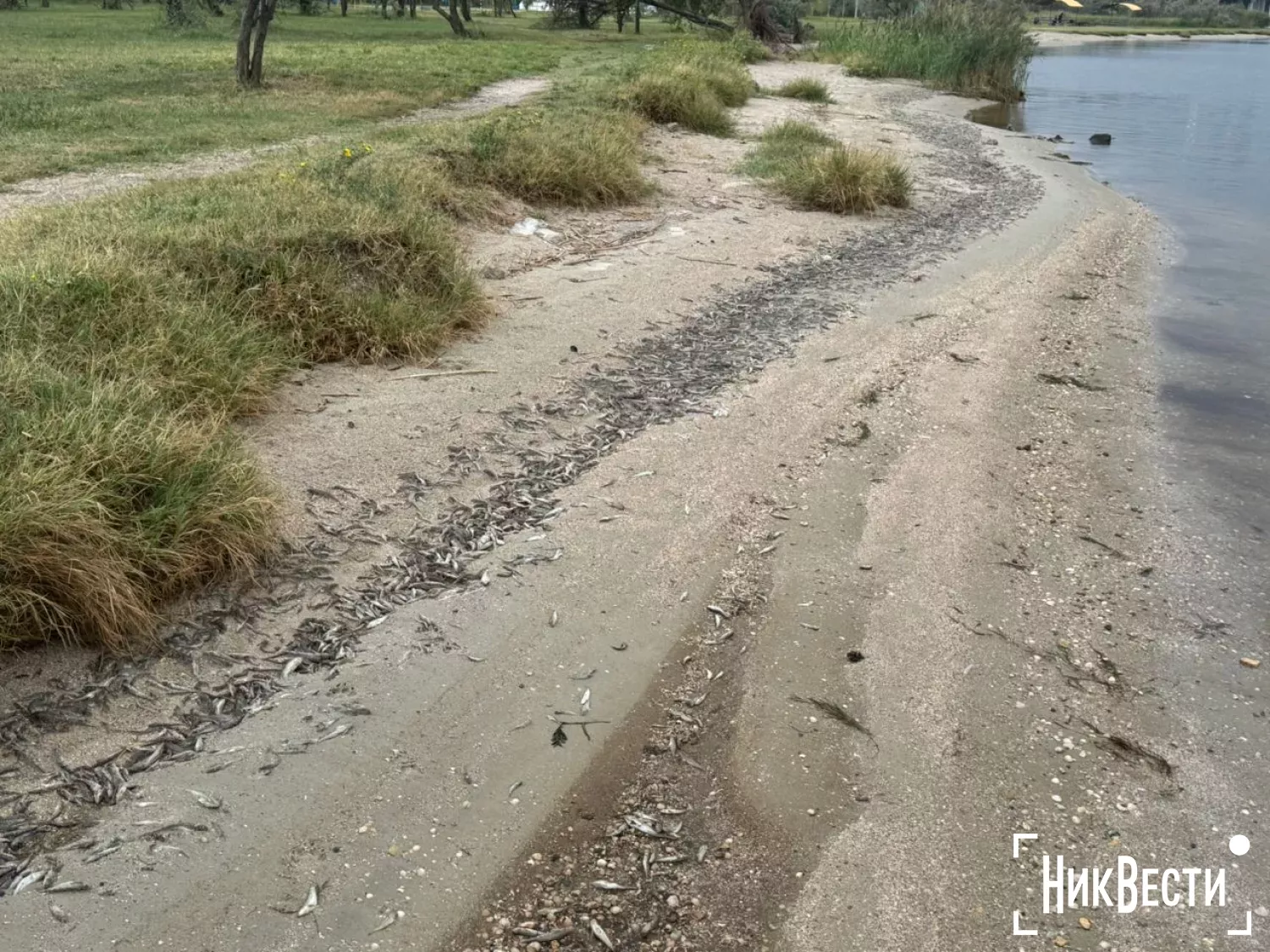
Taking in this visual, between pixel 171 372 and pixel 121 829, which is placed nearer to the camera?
pixel 121 829

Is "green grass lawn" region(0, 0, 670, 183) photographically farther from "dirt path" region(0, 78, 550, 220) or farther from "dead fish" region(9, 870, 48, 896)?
"dead fish" region(9, 870, 48, 896)

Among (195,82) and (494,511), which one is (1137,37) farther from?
(494,511)

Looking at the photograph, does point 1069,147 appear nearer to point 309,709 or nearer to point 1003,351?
point 1003,351

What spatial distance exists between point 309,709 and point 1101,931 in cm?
255

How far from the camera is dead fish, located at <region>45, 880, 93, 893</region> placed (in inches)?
110

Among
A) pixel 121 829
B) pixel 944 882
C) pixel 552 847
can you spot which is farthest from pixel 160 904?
pixel 944 882

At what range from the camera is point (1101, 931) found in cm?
287

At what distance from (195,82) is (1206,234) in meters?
15.5

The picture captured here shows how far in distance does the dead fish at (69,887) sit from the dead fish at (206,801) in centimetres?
38

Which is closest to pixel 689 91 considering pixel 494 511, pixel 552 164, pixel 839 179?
pixel 839 179

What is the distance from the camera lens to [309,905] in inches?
111

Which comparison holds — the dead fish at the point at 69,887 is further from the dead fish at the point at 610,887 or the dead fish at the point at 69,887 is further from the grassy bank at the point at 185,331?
the dead fish at the point at 610,887

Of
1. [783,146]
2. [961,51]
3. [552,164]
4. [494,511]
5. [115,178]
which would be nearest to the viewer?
[494,511]

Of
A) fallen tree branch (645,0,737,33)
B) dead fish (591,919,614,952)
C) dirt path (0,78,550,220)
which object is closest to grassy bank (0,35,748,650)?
dirt path (0,78,550,220)
